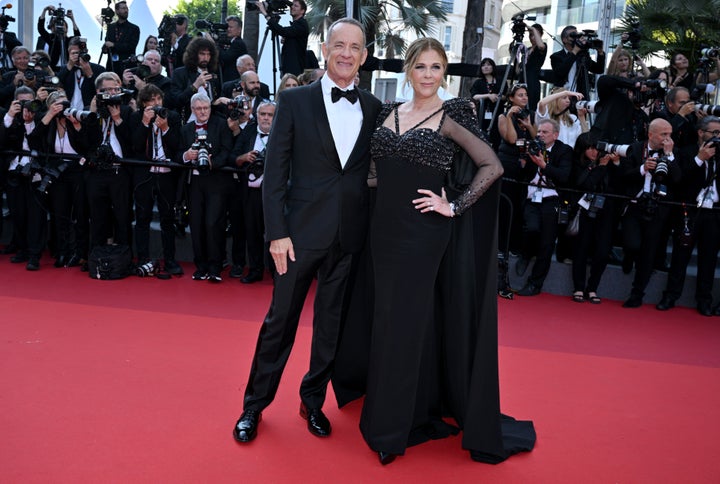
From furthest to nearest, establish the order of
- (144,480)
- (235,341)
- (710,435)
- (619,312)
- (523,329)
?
(619,312), (523,329), (235,341), (710,435), (144,480)

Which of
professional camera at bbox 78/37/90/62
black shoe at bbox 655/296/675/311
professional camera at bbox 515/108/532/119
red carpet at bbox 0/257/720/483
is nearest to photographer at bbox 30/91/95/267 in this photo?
red carpet at bbox 0/257/720/483

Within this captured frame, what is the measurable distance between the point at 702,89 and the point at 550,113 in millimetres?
1341

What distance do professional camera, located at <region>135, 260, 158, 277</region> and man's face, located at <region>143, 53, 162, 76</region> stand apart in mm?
2289

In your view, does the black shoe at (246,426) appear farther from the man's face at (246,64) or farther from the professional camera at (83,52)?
the professional camera at (83,52)

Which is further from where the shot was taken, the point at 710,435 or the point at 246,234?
the point at 246,234

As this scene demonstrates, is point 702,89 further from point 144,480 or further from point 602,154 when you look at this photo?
point 144,480

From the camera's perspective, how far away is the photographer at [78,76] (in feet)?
26.5

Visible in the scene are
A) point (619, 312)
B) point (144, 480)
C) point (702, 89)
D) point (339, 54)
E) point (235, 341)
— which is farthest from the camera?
point (702, 89)

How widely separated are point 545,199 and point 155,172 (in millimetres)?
3538

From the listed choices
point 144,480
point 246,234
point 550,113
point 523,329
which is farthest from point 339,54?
point 550,113

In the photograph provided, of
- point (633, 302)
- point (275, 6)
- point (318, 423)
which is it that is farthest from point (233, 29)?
point (318, 423)

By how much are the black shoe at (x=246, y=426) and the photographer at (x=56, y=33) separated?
273 inches

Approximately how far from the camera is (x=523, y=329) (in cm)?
543

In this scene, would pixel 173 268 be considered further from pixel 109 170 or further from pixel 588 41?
pixel 588 41
